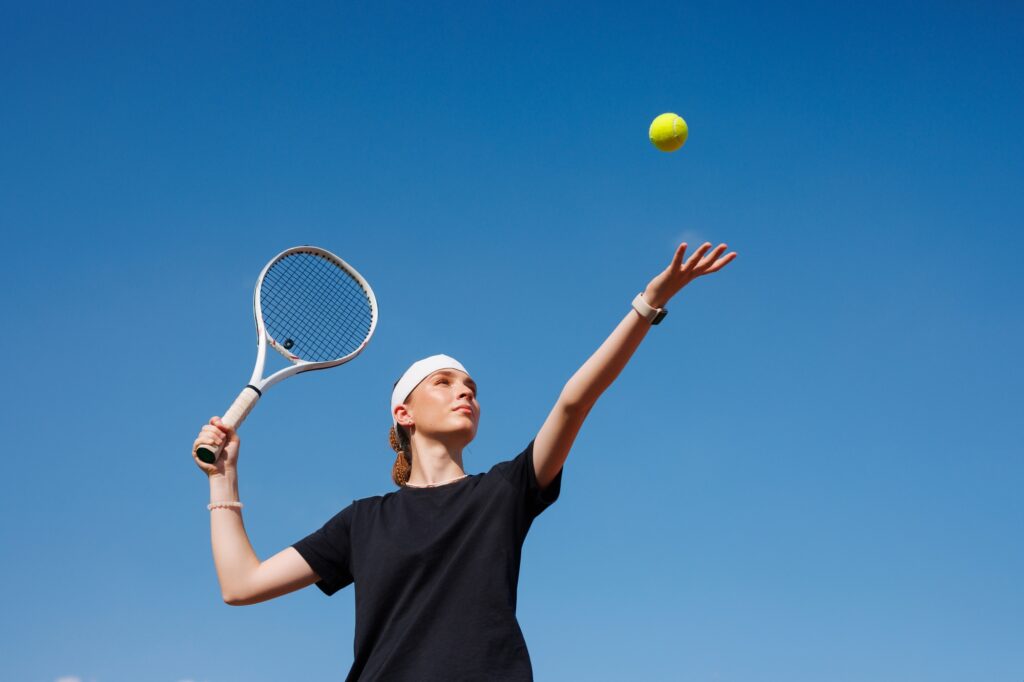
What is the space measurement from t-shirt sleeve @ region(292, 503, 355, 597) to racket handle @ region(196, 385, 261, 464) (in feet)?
2.53

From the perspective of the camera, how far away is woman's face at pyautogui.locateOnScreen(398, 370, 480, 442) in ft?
20.4

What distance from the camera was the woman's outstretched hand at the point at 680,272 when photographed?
5047mm

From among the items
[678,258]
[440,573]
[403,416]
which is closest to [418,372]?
[403,416]

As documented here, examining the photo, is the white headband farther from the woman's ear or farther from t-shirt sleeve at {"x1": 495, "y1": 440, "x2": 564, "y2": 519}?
t-shirt sleeve at {"x1": 495, "y1": 440, "x2": 564, "y2": 519}

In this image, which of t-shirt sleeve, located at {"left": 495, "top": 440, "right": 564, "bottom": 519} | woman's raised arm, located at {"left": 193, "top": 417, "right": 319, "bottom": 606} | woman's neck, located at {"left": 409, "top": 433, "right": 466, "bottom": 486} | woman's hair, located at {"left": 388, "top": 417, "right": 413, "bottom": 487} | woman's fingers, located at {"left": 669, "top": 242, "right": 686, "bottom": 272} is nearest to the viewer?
woman's fingers, located at {"left": 669, "top": 242, "right": 686, "bottom": 272}

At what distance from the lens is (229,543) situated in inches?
234

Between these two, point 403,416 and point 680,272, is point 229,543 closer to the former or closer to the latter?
point 403,416

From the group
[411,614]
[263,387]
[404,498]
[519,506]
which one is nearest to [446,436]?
[404,498]

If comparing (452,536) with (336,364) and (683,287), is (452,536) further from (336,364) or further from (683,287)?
(336,364)

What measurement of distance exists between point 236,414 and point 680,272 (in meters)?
3.14

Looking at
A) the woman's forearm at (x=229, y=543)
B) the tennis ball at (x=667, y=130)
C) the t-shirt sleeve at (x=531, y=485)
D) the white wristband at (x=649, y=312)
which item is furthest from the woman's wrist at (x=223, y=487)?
the tennis ball at (x=667, y=130)

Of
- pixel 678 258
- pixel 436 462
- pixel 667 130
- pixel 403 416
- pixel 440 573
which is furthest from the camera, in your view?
pixel 667 130

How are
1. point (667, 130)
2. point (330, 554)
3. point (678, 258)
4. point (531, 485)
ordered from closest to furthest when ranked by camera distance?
point (678, 258) → point (531, 485) → point (330, 554) → point (667, 130)

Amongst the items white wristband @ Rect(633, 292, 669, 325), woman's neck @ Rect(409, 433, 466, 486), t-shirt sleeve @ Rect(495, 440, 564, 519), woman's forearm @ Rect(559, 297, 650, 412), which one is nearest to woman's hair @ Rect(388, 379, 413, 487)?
woman's neck @ Rect(409, 433, 466, 486)
